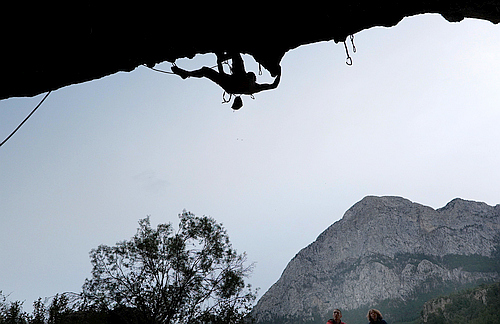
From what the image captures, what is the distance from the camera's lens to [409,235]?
11175 centimetres

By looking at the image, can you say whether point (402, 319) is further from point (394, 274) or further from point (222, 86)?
point (222, 86)

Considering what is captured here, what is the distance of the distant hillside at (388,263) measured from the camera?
296 feet

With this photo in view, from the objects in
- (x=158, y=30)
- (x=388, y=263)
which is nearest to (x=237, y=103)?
(x=158, y=30)

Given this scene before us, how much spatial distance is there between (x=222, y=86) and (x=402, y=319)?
3622 inches

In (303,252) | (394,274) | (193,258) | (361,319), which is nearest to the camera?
(193,258)

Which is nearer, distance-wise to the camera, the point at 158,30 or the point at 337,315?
the point at 158,30

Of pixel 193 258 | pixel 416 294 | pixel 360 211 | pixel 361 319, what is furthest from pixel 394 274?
pixel 193 258

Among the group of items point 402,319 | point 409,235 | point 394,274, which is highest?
point 409,235

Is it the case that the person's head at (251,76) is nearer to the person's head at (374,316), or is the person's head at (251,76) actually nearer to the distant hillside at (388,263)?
the person's head at (374,316)

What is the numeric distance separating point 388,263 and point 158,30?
114m

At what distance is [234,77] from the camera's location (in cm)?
479

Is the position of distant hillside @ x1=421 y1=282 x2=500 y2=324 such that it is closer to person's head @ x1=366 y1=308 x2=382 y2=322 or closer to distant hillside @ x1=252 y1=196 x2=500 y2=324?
distant hillside @ x1=252 y1=196 x2=500 y2=324

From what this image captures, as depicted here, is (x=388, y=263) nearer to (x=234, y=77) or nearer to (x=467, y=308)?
(x=467, y=308)

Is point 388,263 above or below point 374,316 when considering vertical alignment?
above
